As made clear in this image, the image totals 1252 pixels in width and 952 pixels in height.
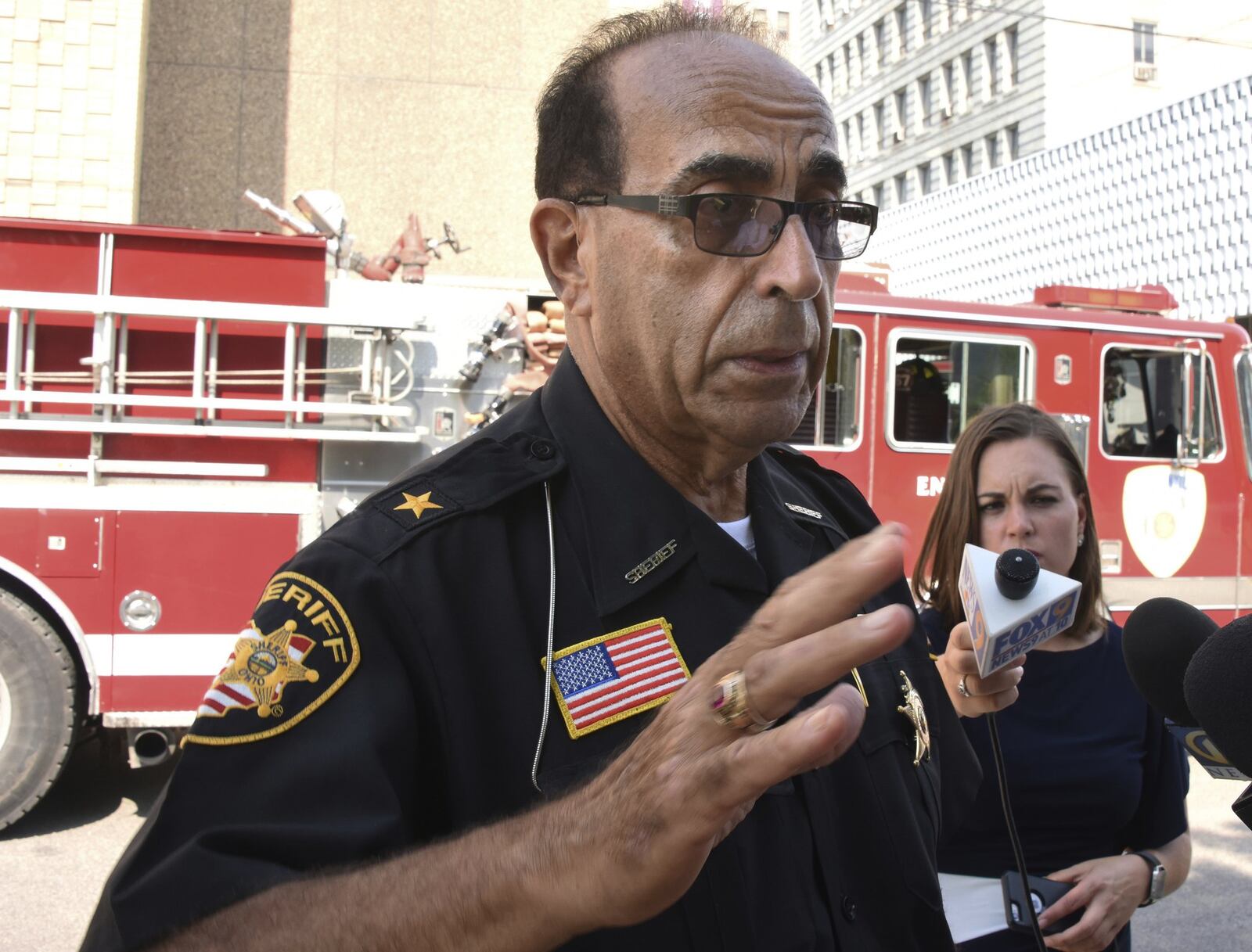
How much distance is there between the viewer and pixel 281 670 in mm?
1196

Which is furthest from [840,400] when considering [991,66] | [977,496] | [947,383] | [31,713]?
[991,66]

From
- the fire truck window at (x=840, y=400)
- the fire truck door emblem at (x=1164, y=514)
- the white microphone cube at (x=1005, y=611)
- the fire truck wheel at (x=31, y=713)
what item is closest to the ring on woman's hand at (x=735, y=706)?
the white microphone cube at (x=1005, y=611)

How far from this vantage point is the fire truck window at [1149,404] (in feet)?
23.5

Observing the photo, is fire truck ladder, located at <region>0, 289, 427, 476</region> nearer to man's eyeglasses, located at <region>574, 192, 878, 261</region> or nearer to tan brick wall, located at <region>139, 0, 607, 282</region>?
tan brick wall, located at <region>139, 0, 607, 282</region>

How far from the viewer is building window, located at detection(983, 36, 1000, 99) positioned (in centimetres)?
4225

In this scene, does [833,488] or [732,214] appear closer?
[732,214]

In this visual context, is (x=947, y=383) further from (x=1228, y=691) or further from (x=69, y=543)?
(x=1228, y=691)

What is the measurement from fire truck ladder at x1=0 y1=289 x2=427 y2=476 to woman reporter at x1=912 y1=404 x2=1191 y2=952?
3230 millimetres

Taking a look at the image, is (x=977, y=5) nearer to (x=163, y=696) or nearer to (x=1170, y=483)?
(x=1170, y=483)

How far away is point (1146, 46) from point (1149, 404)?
35881 mm

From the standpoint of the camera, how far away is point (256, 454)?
5.40 m

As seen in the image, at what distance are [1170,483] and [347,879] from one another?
280 inches

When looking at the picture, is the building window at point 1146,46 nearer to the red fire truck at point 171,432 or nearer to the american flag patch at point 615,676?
the red fire truck at point 171,432

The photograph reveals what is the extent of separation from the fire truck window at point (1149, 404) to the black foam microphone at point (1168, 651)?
6131mm
